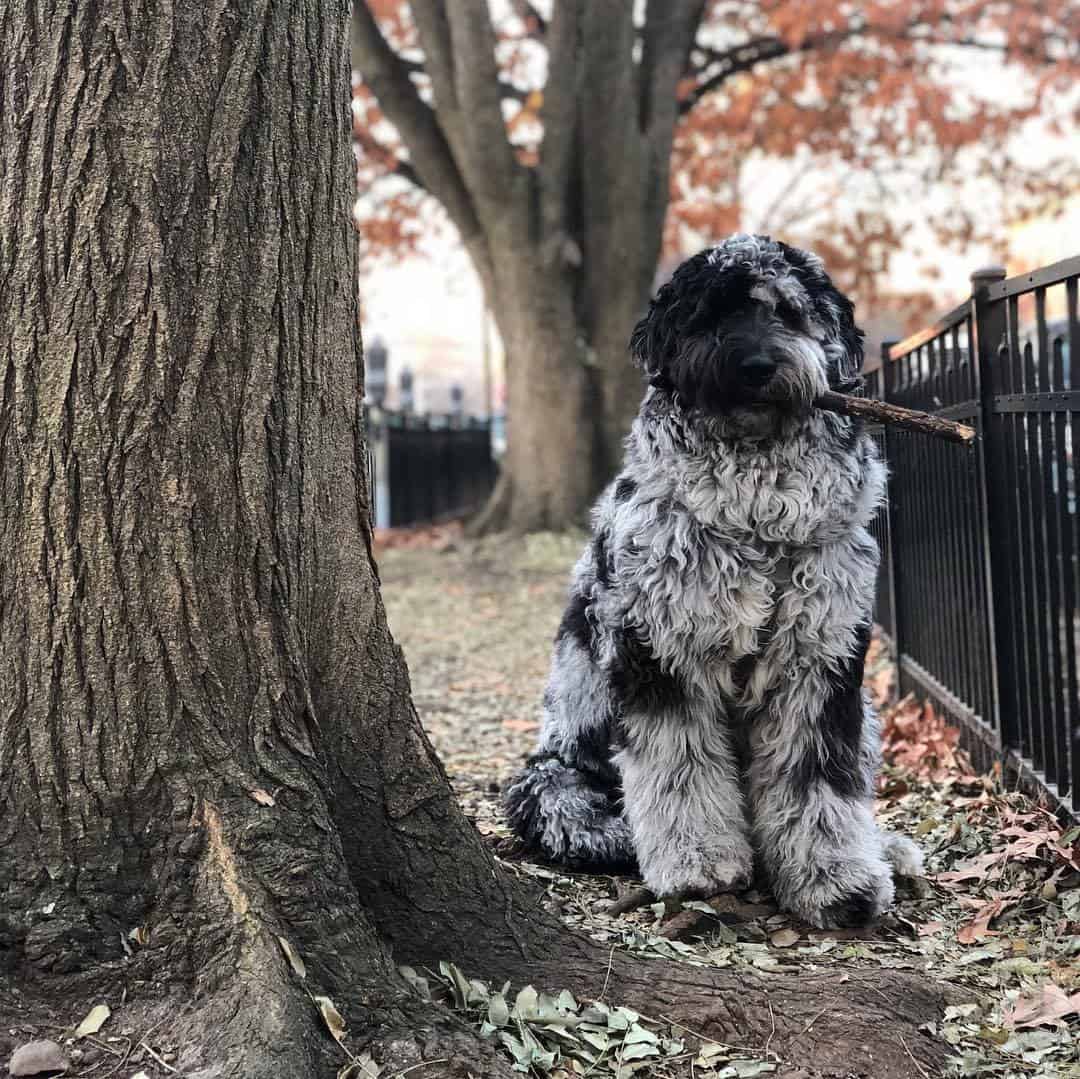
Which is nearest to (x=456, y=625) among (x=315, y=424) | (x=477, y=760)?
(x=477, y=760)

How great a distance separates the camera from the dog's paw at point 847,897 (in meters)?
3.56

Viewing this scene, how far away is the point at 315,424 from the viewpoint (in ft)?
9.27

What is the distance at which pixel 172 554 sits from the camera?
8.53ft

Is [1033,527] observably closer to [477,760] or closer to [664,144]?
[477,760]

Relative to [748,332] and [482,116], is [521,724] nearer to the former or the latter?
[748,332]

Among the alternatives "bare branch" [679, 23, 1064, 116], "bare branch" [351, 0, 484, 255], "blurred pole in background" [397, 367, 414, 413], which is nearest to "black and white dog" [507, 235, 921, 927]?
"bare branch" [351, 0, 484, 255]

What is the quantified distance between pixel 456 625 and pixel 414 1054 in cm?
759

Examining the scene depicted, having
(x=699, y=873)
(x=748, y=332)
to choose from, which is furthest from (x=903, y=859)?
(x=748, y=332)

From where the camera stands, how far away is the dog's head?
3420mm

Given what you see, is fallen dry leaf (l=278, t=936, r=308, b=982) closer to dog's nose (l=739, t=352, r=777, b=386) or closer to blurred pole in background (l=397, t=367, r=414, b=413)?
dog's nose (l=739, t=352, r=777, b=386)

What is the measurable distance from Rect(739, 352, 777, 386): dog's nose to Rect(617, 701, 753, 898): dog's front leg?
0.94 metres

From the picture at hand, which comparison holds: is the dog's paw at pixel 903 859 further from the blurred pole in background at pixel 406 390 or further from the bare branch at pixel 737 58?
the blurred pole in background at pixel 406 390

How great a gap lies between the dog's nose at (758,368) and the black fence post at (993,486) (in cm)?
133

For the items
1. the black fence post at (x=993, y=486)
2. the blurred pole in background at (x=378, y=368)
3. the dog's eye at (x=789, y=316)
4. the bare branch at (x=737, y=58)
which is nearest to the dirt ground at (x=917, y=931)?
the black fence post at (x=993, y=486)
